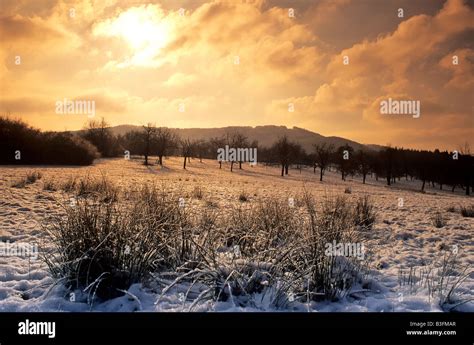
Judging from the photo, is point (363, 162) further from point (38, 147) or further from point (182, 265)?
point (182, 265)

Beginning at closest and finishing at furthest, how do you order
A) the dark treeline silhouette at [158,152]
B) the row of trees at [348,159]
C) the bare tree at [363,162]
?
the dark treeline silhouette at [158,152]
the row of trees at [348,159]
the bare tree at [363,162]

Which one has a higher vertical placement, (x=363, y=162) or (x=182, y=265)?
(x=363, y=162)

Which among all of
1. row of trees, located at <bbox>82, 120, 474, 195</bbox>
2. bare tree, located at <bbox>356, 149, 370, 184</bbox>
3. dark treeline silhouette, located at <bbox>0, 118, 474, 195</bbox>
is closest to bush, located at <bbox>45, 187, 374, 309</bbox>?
dark treeline silhouette, located at <bbox>0, 118, 474, 195</bbox>

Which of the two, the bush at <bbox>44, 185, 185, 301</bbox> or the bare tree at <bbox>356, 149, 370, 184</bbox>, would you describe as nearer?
the bush at <bbox>44, 185, 185, 301</bbox>

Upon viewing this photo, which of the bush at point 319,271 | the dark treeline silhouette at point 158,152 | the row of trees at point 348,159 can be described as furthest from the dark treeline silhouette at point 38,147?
the bush at point 319,271

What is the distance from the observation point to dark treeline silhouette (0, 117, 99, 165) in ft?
120

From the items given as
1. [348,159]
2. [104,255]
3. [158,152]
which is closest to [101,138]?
[158,152]

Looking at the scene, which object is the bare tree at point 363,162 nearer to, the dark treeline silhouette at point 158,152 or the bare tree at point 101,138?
the dark treeline silhouette at point 158,152

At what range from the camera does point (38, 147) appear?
4006 centimetres

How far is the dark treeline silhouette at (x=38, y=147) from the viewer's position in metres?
36.7

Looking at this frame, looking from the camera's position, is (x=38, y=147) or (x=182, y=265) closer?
(x=182, y=265)

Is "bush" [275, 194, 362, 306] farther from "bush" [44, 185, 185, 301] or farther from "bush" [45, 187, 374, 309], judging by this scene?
"bush" [44, 185, 185, 301]

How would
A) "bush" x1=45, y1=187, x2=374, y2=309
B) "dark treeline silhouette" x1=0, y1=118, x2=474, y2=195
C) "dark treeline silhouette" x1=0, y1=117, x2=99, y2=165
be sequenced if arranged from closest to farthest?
"bush" x1=45, y1=187, x2=374, y2=309
"dark treeline silhouette" x1=0, y1=117, x2=99, y2=165
"dark treeline silhouette" x1=0, y1=118, x2=474, y2=195
